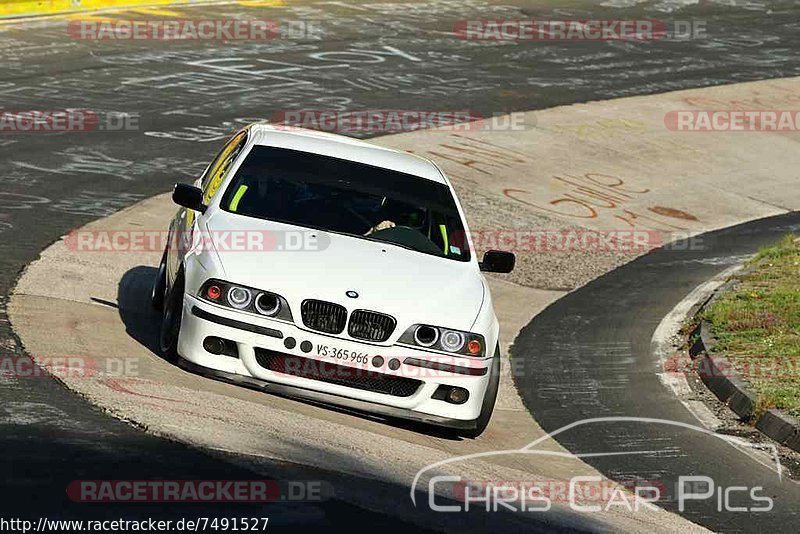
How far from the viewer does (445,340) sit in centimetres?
873

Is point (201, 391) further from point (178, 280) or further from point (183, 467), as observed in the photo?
point (183, 467)

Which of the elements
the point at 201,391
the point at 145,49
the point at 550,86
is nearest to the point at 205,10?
the point at 145,49

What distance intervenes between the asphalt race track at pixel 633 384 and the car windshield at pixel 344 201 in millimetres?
1647

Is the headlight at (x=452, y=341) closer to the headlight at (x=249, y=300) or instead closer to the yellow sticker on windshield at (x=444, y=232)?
the headlight at (x=249, y=300)

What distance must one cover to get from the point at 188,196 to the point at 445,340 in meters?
2.26

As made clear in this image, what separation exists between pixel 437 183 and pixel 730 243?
8051 mm

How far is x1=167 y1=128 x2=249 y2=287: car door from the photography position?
32.0 feet

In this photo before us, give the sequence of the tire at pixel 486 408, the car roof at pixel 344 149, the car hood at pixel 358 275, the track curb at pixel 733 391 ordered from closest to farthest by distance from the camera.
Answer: the car hood at pixel 358 275 < the tire at pixel 486 408 < the track curb at pixel 733 391 < the car roof at pixel 344 149
